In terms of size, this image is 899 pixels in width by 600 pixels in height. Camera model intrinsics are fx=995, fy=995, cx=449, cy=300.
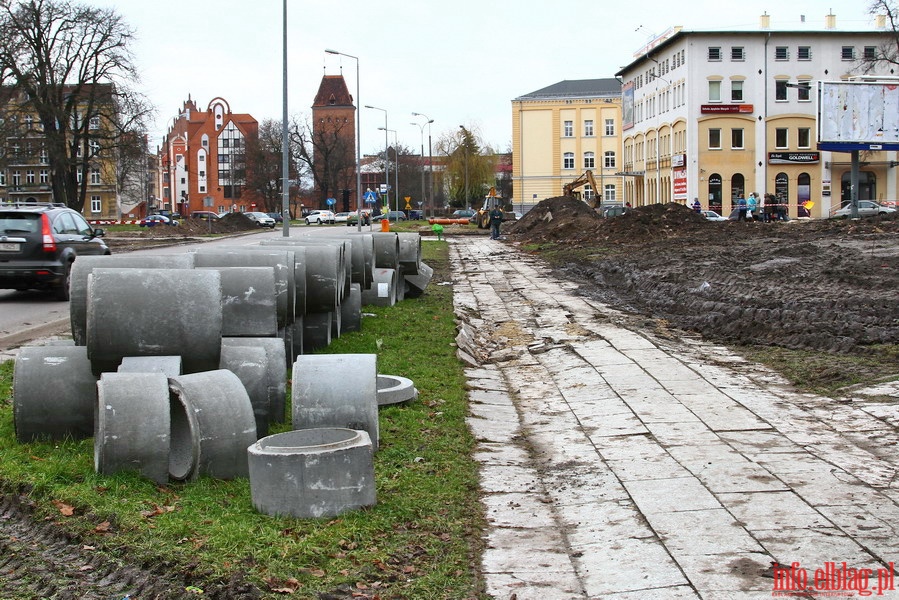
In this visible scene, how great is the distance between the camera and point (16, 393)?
22.2ft

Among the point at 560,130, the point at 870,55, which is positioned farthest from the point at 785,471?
the point at 560,130

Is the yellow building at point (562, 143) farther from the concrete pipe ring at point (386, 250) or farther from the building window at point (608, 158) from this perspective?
the concrete pipe ring at point (386, 250)

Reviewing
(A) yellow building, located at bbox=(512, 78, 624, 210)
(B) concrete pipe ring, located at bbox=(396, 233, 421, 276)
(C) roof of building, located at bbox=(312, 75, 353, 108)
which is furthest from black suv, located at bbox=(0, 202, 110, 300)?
(C) roof of building, located at bbox=(312, 75, 353, 108)

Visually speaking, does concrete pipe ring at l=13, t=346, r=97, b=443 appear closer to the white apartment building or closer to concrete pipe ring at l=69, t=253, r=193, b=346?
concrete pipe ring at l=69, t=253, r=193, b=346

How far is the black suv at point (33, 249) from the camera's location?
17609mm

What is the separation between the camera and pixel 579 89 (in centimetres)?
10950

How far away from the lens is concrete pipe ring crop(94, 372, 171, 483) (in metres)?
5.87

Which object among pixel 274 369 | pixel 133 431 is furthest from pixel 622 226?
pixel 133 431

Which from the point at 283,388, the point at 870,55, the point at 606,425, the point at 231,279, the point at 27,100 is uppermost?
the point at 870,55

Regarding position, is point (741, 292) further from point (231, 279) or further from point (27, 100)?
point (27, 100)

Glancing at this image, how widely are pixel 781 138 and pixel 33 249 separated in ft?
218

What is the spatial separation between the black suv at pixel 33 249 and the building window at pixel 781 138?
6553cm

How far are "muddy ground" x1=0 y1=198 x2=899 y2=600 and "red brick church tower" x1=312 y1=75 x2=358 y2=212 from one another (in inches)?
2615

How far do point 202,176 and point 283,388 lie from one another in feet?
455
